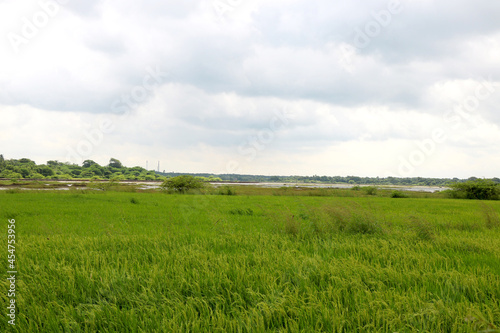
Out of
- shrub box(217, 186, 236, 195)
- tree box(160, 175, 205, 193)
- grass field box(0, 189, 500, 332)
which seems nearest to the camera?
grass field box(0, 189, 500, 332)

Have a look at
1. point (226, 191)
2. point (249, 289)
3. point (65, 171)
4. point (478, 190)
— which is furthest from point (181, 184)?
point (65, 171)

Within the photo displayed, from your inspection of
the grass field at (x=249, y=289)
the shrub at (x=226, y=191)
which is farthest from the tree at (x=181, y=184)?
the grass field at (x=249, y=289)

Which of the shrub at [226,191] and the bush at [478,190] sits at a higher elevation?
the bush at [478,190]

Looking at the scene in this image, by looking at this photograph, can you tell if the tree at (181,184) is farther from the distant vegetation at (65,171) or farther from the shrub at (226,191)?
the distant vegetation at (65,171)

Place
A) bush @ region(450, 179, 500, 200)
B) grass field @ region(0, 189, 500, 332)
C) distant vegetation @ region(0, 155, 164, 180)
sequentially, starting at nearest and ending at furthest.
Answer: grass field @ region(0, 189, 500, 332)
bush @ region(450, 179, 500, 200)
distant vegetation @ region(0, 155, 164, 180)

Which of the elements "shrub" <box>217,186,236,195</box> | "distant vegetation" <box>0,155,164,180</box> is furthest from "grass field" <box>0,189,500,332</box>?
"distant vegetation" <box>0,155,164,180</box>

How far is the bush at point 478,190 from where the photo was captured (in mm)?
32594

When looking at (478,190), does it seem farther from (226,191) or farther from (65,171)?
(65,171)

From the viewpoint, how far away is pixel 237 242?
628cm

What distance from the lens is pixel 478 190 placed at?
33219 millimetres

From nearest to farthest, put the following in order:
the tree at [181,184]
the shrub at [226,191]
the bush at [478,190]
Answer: the bush at [478,190] → the shrub at [226,191] → the tree at [181,184]

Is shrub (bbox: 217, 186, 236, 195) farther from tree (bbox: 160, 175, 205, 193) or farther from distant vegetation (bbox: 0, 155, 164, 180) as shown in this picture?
distant vegetation (bbox: 0, 155, 164, 180)

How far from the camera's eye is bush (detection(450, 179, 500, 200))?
1283 inches

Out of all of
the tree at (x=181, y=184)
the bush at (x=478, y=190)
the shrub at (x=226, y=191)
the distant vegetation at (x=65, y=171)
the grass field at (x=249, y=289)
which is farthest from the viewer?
the distant vegetation at (x=65, y=171)
